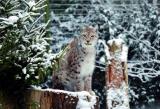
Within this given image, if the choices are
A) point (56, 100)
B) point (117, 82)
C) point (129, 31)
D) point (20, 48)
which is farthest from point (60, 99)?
point (129, 31)

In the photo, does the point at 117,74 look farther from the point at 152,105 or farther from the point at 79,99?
the point at 152,105

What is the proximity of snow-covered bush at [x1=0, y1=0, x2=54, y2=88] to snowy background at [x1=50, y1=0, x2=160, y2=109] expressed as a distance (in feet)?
6.29

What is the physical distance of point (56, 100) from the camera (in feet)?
10.1

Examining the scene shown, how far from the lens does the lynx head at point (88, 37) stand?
3.91 m

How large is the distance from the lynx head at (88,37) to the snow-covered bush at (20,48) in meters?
0.81

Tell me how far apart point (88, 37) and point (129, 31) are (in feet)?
4.01

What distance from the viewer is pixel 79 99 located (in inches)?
117

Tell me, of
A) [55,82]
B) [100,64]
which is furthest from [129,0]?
[55,82]

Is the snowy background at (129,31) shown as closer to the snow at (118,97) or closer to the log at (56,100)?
the snow at (118,97)

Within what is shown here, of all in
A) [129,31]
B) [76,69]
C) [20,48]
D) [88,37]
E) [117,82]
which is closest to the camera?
[20,48]

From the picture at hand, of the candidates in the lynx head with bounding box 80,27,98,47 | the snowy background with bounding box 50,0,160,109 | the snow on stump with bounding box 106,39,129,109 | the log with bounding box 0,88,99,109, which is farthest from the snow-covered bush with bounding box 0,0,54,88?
the snowy background with bounding box 50,0,160,109

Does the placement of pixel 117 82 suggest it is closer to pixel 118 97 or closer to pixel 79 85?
pixel 118 97

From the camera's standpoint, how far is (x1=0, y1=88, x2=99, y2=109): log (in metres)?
2.98

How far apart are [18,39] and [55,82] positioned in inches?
31.9
